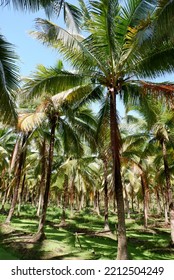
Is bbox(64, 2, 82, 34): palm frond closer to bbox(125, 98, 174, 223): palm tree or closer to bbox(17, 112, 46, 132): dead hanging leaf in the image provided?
bbox(17, 112, 46, 132): dead hanging leaf

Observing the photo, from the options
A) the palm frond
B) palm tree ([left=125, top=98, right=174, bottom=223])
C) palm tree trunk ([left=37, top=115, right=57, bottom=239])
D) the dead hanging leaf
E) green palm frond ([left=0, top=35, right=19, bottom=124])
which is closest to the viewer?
green palm frond ([left=0, top=35, right=19, bottom=124])

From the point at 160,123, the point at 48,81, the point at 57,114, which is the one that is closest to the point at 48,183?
the point at 57,114

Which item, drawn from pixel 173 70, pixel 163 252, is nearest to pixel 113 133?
pixel 173 70

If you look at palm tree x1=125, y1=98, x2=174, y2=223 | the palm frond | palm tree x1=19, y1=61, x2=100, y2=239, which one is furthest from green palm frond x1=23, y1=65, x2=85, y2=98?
palm tree x1=125, y1=98, x2=174, y2=223

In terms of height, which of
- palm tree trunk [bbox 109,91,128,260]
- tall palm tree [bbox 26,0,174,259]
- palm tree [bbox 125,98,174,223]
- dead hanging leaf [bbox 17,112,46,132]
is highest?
tall palm tree [bbox 26,0,174,259]

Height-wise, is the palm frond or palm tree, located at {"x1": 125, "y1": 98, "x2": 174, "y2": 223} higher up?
the palm frond

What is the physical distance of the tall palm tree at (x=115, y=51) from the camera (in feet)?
32.2

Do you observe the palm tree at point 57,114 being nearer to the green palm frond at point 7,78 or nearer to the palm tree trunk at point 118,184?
the palm tree trunk at point 118,184

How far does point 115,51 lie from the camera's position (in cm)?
1058

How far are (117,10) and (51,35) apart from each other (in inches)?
101

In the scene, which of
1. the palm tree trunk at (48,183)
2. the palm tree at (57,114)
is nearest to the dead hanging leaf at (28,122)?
the palm tree at (57,114)

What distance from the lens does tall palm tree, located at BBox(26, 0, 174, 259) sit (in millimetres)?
9805
